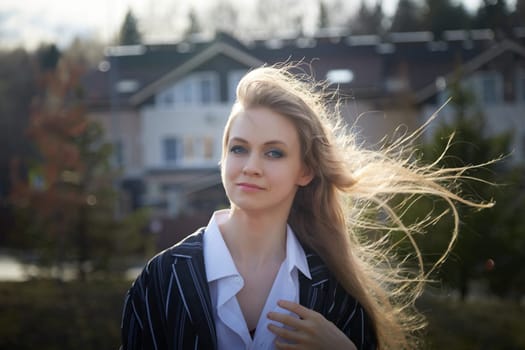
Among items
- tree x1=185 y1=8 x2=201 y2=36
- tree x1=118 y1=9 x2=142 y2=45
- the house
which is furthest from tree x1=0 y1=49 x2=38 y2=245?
tree x1=118 y1=9 x2=142 y2=45

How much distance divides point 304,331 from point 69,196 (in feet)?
25.7

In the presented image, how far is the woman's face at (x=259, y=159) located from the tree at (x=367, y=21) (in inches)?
665

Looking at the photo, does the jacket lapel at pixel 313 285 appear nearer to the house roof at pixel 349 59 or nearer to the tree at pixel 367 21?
the house roof at pixel 349 59

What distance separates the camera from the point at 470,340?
6.49 m

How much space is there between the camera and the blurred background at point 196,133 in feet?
22.9

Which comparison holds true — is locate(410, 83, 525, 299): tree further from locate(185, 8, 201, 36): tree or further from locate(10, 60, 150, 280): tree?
locate(185, 8, 201, 36): tree

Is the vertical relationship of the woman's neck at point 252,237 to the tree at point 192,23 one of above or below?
below

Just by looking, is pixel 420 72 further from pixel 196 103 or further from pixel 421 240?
pixel 421 240

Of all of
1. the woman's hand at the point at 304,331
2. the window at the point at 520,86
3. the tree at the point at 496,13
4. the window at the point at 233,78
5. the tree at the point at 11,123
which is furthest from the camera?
the tree at the point at 11,123

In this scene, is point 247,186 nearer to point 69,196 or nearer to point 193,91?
point 69,196

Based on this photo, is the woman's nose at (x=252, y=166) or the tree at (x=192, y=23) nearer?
the woman's nose at (x=252, y=166)

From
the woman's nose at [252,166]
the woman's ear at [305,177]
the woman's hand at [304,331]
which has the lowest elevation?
the woman's hand at [304,331]

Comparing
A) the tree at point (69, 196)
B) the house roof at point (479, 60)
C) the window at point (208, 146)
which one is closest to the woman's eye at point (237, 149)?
the tree at point (69, 196)

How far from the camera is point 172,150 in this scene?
24438 millimetres
